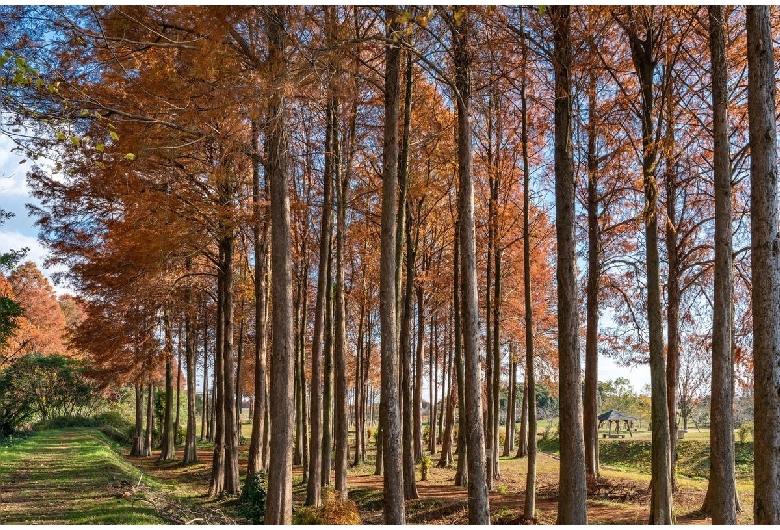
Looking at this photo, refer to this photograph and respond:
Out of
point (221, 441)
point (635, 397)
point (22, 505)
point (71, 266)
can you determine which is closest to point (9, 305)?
point (71, 266)

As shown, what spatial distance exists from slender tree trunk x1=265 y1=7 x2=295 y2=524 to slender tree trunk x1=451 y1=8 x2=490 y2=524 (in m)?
2.45

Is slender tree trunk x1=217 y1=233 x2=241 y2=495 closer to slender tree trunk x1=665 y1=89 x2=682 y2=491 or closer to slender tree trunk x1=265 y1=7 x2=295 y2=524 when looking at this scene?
Answer: slender tree trunk x1=265 y1=7 x2=295 y2=524

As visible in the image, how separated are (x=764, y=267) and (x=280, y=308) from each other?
580 cm

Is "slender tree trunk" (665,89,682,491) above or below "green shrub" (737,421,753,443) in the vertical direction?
above

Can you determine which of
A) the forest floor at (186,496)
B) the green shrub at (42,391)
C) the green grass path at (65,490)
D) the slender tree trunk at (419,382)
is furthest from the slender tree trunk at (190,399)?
the slender tree trunk at (419,382)

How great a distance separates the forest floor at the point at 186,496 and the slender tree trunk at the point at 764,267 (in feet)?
19.3

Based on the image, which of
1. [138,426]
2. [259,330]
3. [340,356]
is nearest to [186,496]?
[259,330]

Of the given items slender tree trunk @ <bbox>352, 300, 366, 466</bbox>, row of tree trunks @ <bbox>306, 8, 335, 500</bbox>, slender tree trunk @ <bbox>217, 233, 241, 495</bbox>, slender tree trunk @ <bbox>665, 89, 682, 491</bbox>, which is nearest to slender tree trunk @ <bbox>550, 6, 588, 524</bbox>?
row of tree trunks @ <bbox>306, 8, 335, 500</bbox>

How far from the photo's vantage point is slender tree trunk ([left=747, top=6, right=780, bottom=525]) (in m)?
5.40

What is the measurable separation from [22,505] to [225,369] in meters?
4.94

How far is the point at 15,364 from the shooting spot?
25.6 meters

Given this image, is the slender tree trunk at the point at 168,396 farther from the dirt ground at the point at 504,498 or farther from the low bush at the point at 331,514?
the low bush at the point at 331,514

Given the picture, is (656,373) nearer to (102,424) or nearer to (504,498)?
(504,498)

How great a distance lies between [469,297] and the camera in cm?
764
